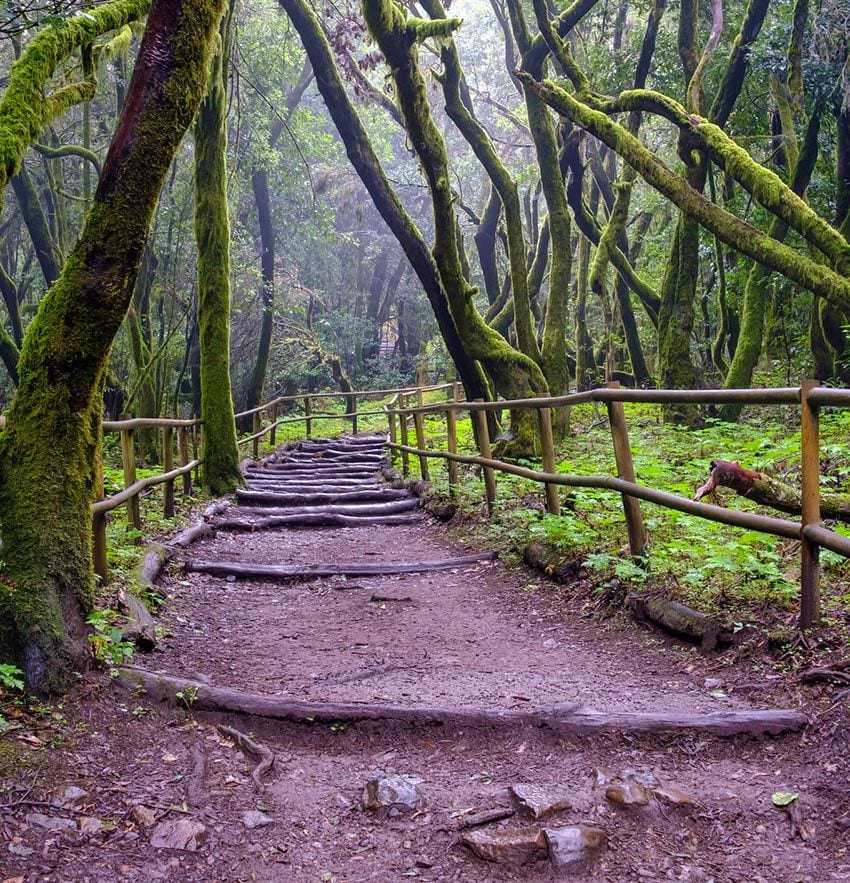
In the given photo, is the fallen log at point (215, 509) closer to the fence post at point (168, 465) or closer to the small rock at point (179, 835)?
the fence post at point (168, 465)

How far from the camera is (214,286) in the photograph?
1009 centimetres

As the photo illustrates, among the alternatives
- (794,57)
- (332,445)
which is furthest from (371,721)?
(332,445)

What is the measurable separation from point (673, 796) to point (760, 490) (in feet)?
5.74

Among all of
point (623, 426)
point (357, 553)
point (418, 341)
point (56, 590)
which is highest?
point (418, 341)

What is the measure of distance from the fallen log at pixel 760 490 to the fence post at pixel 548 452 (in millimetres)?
2004

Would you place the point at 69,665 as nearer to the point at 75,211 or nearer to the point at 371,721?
the point at 371,721

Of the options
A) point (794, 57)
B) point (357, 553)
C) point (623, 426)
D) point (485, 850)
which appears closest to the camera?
point (485, 850)

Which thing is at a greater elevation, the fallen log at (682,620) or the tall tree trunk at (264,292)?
the tall tree trunk at (264,292)

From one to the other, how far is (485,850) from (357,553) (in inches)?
199

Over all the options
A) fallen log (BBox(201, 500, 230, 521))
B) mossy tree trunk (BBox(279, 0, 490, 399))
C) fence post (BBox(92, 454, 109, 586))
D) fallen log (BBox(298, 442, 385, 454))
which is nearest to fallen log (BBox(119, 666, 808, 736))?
fence post (BBox(92, 454, 109, 586))

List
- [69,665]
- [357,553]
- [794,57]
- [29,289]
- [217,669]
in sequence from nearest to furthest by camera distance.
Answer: [69,665]
[217,669]
[357,553]
[794,57]
[29,289]

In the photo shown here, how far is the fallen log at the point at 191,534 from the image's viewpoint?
6.62 m

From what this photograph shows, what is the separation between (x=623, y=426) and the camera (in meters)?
4.62

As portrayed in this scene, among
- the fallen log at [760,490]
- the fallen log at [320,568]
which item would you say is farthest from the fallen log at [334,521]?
the fallen log at [760,490]
